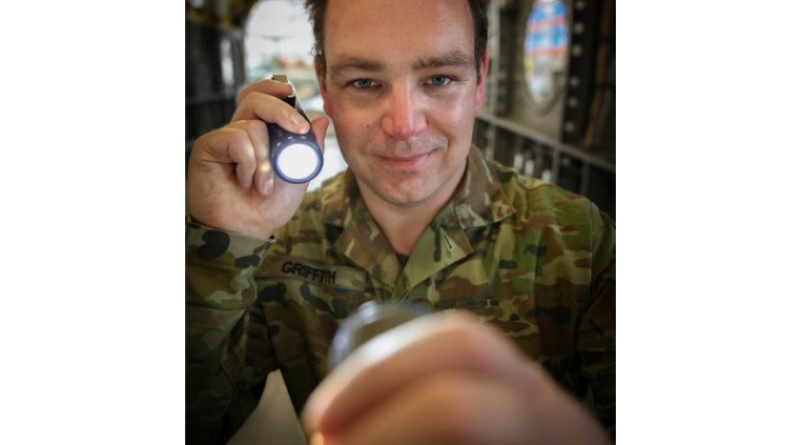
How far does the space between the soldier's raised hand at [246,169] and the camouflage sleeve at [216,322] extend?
0.09 feet

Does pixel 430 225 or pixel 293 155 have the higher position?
pixel 293 155

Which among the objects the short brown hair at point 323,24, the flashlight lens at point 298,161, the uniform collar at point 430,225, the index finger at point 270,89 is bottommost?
the uniform collar at point 430,225

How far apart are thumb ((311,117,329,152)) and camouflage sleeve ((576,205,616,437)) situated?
1.40 feet

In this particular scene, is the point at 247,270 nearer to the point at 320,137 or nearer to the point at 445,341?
the point at 320,137

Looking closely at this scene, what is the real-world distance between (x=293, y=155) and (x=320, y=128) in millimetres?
56

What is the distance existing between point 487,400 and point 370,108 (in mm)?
431

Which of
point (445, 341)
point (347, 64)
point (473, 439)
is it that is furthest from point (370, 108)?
point (473, 439)

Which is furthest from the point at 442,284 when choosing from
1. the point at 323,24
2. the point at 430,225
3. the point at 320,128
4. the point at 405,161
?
the point at 323,24

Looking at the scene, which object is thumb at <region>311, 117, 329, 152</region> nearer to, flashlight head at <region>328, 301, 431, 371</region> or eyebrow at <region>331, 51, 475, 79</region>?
eyebrow at <region>331, 51, 475, 79</region>

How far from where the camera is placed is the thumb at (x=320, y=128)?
0.85 meters

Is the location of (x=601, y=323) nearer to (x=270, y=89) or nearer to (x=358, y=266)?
(x=358, y=266)

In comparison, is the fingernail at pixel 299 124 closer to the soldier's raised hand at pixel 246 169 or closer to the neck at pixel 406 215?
the soldier's raised hand at pixel 246 169

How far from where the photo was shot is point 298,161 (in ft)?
2.80

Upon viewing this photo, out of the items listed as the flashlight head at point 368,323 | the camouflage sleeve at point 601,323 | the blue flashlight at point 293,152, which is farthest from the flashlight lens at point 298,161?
the camouflage sleeve at point 601,323
